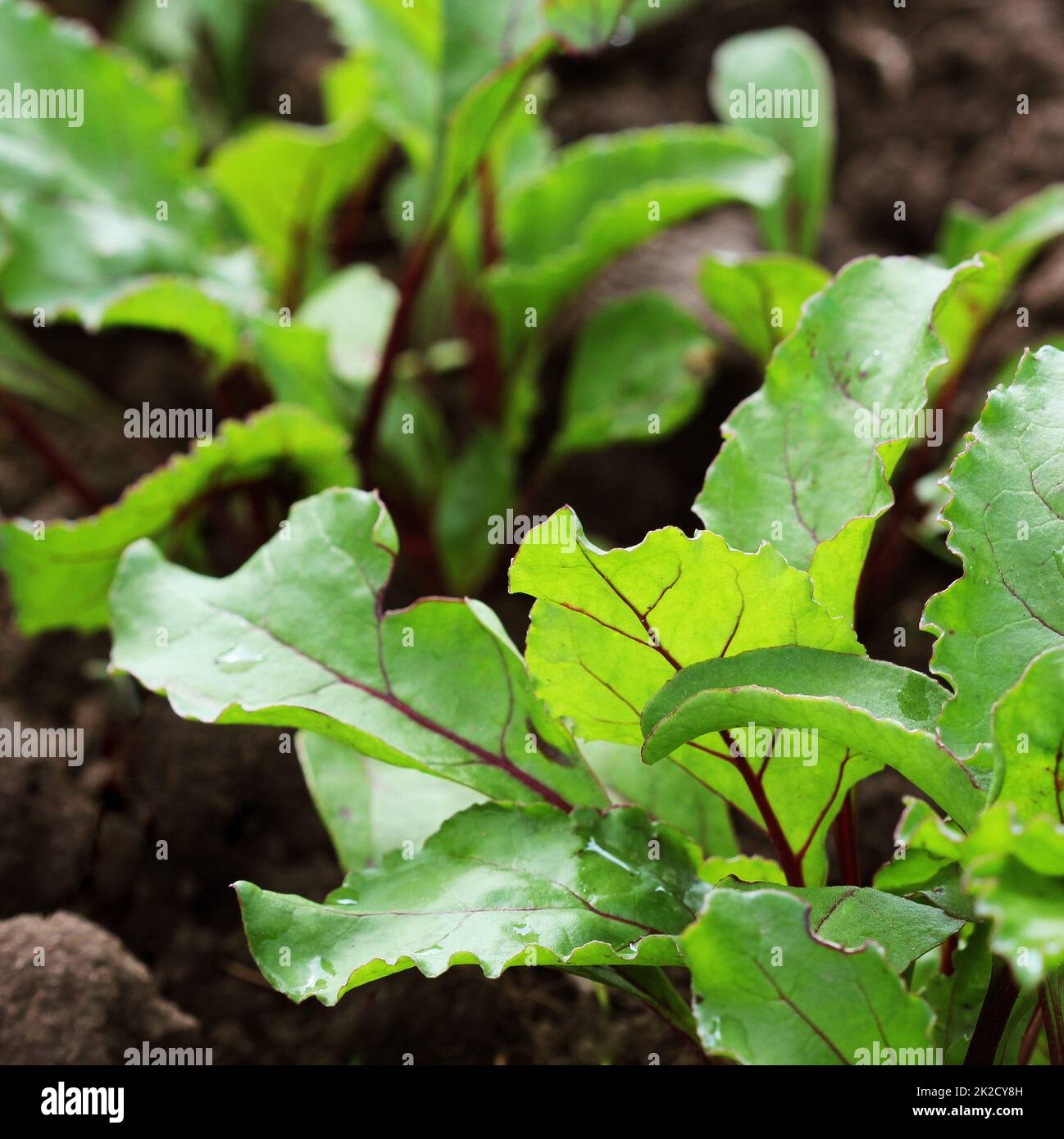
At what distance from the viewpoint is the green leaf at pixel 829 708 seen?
737 millimetres

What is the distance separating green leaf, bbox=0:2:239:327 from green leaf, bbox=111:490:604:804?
59cm

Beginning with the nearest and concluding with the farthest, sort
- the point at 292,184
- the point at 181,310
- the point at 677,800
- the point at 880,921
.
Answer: the point at 880,921 → the point at 677,800 → the point at 181,310 → the point at 292,184

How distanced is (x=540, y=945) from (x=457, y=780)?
199mm

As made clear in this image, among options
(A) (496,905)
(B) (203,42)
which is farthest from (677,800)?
(B) (203,42)

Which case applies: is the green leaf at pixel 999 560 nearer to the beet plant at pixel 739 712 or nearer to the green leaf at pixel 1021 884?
the beet plant at pixel 739 712

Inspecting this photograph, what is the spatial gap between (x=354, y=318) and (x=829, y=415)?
3.05 feet

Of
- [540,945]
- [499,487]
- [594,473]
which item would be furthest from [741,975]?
[594,473]

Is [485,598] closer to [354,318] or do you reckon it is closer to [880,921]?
[354,318]

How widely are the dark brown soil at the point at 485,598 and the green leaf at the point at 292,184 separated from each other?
252mm

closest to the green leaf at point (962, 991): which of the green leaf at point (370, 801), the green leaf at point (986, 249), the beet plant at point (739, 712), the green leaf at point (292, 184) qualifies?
the beet plant at point (739, 712)

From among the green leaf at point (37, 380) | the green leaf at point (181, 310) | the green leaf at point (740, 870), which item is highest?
the green leaf at point (181, 310)

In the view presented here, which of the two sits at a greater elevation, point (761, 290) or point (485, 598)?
point (761, 290)

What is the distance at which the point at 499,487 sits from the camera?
5.44 ft

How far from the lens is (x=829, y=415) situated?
0.96 meters
